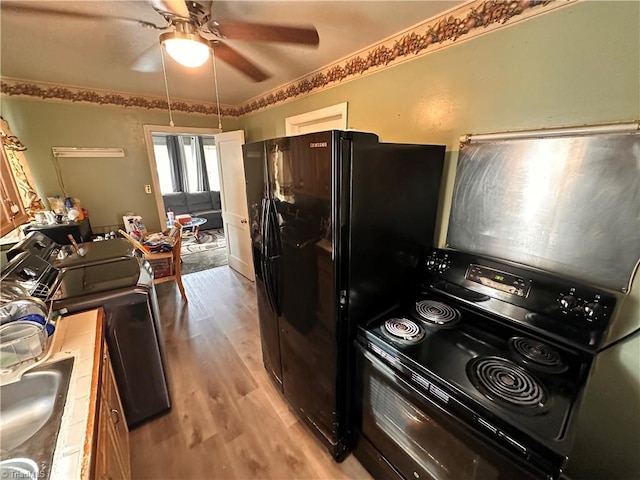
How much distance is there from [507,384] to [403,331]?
1.32 ft

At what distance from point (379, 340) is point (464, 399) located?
367 mm

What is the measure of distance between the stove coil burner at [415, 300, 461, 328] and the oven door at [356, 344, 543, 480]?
1.15 feet

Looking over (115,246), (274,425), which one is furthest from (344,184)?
(115,246)

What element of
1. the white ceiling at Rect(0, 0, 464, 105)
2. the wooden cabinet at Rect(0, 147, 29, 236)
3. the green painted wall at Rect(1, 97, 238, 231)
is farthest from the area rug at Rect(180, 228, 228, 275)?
the white ceiling at Rect(0, 0, 464, 105)

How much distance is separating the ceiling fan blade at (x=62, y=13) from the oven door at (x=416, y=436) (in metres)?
2.05

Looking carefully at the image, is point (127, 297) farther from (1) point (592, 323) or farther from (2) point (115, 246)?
(1) point (592, 323)

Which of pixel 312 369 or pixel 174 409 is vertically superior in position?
pixel 312 369

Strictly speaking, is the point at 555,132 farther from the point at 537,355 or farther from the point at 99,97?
the point at 99,97

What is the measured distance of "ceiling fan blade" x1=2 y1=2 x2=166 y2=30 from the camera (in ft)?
3.85

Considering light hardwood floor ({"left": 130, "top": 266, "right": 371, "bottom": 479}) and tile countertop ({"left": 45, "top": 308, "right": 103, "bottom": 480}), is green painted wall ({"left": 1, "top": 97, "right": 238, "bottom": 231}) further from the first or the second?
tile countertop ({"left": 45, "top": 308, "right": 103, "bottom": 480})

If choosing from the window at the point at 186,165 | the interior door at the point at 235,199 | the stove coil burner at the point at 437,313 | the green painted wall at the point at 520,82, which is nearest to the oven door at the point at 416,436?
the stove coil burner at the point at 437,313

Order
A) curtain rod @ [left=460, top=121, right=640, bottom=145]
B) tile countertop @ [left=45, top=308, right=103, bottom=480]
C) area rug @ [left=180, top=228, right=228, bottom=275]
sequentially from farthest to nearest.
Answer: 1. area rug @ [left=180, top=228, right=228, bottom=275]
2. curtain rod @ [left=460, top=121, right=640, bottom=145]
3. tile countertop @ [left=45, top=308, right=103, bottom=480]

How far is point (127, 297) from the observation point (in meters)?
1.48

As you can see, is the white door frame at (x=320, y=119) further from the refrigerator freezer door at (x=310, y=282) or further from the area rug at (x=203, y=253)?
the area rug at (x=203, y=253)
